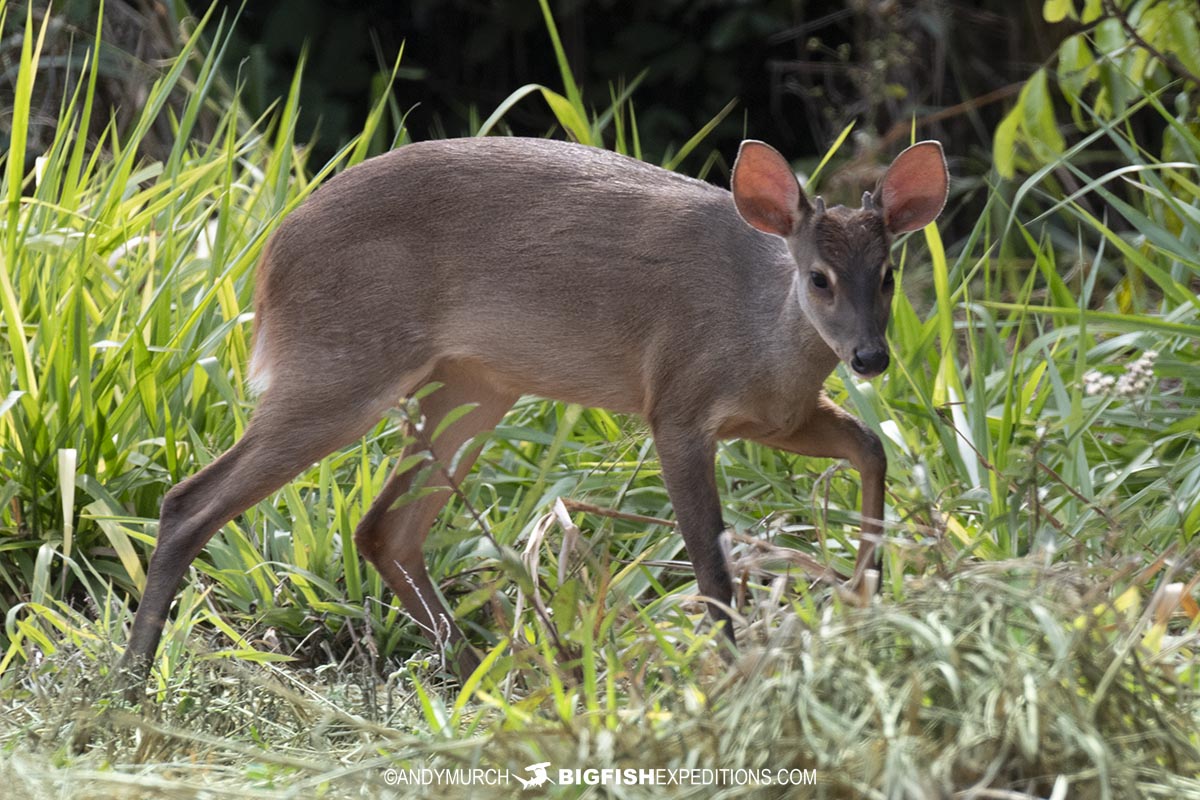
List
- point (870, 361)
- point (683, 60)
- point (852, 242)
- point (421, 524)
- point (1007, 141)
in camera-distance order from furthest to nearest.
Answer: point (683, 60)
point (1007, 141)
point (421, 524)
point (852, 242)
point (870, 361)

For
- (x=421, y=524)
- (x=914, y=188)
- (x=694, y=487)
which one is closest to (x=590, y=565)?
(x=694, y=487)

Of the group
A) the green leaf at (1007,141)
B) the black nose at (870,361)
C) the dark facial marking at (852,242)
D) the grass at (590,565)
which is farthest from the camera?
the green leaf at (1007,141)

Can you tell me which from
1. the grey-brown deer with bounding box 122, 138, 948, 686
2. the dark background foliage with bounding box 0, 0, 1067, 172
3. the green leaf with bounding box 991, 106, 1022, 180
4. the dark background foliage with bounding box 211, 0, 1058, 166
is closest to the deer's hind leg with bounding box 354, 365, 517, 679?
the grey-brown deer with bounding box 122, 138, 948, 686

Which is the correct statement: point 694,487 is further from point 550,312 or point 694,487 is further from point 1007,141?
point 1007,141

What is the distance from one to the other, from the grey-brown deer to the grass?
23cm

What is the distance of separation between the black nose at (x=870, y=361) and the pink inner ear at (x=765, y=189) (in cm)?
43

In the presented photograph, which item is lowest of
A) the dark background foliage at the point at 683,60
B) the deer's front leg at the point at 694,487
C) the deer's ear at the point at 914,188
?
the dark background foliage at the point at 683,60

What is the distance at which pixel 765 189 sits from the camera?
397cm

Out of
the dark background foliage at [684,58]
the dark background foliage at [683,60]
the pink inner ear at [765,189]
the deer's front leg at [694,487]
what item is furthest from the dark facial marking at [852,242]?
the dark background foliage at [684,58]

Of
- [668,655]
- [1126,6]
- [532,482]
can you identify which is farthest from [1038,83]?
[668,655]

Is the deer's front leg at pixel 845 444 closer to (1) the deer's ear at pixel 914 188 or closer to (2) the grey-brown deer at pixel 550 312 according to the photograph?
(2) the grey-brown deer at pixel 550 312

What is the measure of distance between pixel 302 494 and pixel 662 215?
1481mm

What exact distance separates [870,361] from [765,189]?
0.52m

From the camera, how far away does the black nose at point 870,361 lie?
370 cm
